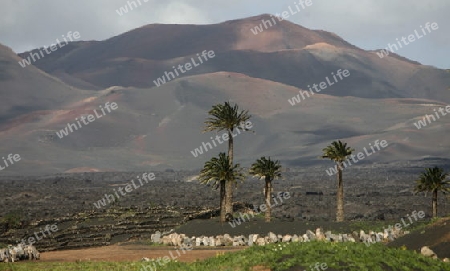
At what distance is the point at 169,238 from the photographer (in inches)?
2854

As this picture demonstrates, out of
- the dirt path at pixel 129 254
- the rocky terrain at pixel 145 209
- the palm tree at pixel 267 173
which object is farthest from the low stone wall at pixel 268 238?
the palm tree at pixel 267 173

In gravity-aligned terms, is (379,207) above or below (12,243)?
below

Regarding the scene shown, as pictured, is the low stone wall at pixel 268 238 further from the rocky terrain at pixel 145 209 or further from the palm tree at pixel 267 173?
the palm tree at pixel 267 173

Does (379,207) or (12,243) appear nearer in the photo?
(12,243)

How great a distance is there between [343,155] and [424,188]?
8239 millimetres

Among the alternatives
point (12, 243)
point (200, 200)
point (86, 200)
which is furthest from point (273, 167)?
point (86, 200)

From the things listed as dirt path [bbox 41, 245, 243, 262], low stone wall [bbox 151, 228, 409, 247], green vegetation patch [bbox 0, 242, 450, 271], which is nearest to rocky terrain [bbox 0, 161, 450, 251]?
low stone wall [bbox 151, 228, 409, 247]

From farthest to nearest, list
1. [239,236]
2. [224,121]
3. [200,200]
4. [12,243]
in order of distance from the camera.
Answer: [200,200], [224,121], [12,243], [239,236]

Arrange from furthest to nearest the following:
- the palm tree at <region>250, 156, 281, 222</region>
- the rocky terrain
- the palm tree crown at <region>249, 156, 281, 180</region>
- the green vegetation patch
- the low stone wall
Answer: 1. the rocky terrain
2. the palm tree crown at <region>249, 156, 281, 180</region>
3. the palm tree at <region>250, 156, 281, 222</region>
4. the low stone wall
5. the green vegetation patch

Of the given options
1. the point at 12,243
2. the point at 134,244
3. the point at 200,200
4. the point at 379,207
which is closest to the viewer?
the point at 134,244

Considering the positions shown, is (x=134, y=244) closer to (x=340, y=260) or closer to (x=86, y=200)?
(x=340, y=260)

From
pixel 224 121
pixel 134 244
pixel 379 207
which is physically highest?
pixel 224 121

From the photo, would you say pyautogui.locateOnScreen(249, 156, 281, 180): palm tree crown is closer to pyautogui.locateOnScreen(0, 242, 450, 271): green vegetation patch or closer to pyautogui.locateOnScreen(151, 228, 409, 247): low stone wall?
pyautogui.locateOnScreen(151, 228, 409, 247): low stone wall

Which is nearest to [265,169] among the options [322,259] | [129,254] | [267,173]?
[267,173]
